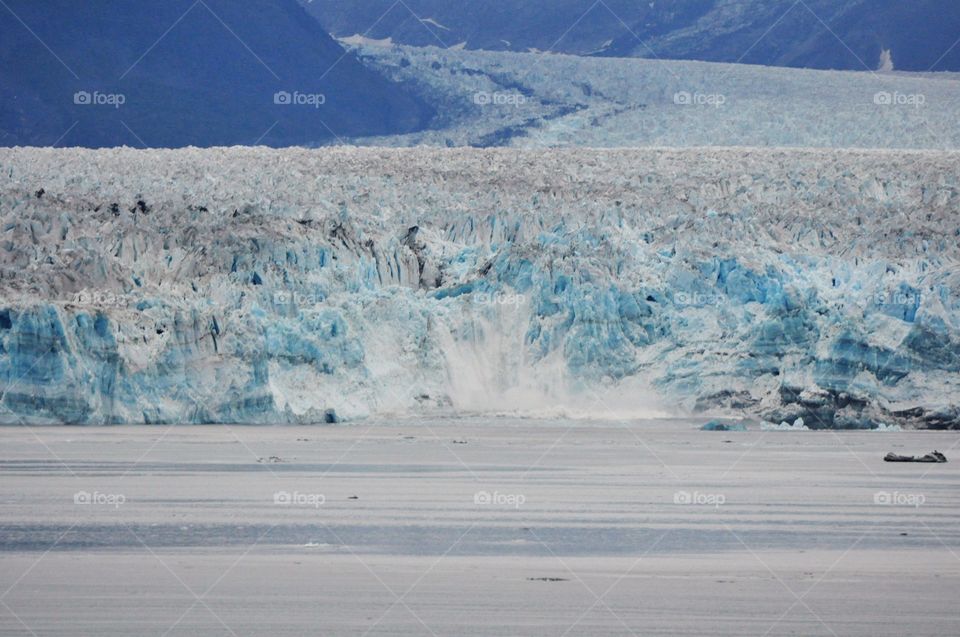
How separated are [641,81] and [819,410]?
578 inches

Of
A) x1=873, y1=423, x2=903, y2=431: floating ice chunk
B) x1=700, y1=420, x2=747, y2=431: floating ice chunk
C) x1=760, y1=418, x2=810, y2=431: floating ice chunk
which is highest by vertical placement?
x1=700, y1=420, x2=747, y2=431: floating ice chunk

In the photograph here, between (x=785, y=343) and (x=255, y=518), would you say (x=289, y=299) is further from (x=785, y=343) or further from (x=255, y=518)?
(x=255, y=518)

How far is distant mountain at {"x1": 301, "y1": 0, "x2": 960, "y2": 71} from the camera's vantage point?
133 feet

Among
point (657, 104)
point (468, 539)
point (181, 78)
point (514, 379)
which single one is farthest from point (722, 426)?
point (181, 78)

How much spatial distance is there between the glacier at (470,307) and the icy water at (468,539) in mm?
1042

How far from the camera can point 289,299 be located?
16.0 meters

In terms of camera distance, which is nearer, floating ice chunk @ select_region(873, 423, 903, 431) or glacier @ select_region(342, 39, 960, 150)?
floating ice chunk @ select_region(873, 423, 903, 431)

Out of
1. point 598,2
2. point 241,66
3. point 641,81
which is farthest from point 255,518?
point 598,2

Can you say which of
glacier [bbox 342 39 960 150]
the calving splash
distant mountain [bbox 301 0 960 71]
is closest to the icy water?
the calving splash

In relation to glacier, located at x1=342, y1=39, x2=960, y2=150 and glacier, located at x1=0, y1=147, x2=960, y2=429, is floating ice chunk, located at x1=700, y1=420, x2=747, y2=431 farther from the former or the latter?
glacier, located at x1=342, y1=39, x2=960, y2=150

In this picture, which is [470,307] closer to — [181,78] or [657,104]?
[657,104]

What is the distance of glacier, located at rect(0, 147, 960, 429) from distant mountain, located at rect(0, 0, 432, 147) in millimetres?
12619

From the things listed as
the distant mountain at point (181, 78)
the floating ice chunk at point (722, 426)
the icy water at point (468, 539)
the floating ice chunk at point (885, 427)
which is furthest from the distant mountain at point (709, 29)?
the icy water at point (468, 539)

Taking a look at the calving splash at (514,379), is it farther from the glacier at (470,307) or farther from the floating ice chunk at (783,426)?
the floating ice chunk at (783,426)
